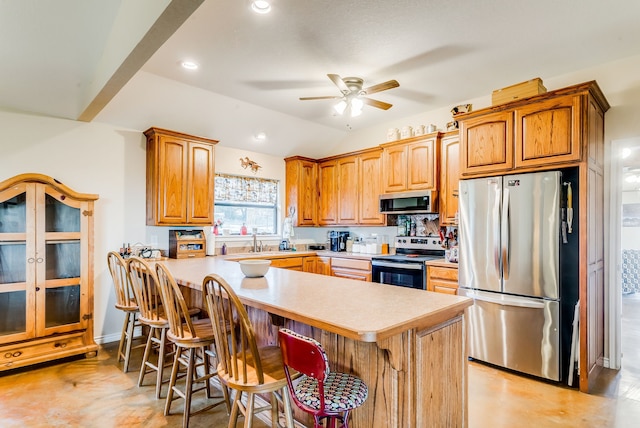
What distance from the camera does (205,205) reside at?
4.28 metres

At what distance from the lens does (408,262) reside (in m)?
4.01

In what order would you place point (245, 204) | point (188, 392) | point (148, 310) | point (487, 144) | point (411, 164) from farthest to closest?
point (245, 204) → point (411, 164) → point (487, 144) → point (148, 310) → point (188, 392)

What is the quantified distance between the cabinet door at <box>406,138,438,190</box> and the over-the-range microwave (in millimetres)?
89

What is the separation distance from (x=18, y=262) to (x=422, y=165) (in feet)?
13.8

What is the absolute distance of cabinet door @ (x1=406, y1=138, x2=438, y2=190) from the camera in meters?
4.18

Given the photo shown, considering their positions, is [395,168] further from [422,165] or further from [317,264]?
[317,264]

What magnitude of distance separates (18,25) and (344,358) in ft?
9.64

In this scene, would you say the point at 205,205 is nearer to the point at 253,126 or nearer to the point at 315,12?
the point at 253,126

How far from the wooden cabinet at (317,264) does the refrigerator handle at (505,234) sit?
2.41 meters

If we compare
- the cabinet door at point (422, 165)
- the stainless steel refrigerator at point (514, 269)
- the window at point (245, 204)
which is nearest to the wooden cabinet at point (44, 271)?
the window at point (245, 204)

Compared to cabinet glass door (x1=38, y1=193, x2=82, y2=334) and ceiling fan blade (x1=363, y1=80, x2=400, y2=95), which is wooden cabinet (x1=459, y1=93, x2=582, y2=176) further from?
cabinet glass door (x1=38, y1=193, x2=82, y2=334)

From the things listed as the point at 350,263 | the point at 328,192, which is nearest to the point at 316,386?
the point at 350,263

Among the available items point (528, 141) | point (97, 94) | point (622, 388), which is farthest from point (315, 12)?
point (622, 388)

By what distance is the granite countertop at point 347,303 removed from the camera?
4.55 ft
